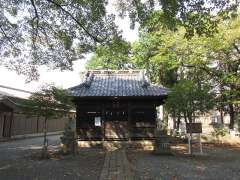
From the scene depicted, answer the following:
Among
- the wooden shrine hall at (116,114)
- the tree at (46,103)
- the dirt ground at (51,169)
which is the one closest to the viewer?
the dirt ground at (51,169)

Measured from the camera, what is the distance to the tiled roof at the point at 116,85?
18.5 meters

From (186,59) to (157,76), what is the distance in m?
8.01

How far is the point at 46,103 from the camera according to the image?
→ 555 inches

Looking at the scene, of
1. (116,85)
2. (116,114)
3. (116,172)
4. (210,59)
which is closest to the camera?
(116,172)

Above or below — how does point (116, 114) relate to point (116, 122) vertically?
above

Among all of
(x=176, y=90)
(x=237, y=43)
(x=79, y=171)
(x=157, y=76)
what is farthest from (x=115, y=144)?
(x=157, y=76)

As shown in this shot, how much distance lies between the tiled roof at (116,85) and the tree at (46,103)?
3.66m

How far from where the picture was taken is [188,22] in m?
10.5

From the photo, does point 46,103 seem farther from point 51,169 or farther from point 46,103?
point 51,169

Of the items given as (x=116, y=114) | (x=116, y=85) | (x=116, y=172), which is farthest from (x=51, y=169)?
(x=116, y=85)

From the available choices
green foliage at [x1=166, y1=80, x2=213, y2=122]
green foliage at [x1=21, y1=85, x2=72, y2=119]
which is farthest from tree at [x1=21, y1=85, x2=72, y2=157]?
green foliage at [x1=166, y1=80, x2=213, y2=122]

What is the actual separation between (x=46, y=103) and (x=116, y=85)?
745 centimetres

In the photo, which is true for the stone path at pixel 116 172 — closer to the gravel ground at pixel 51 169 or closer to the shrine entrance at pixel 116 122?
the gravel ground at pixel 51 169

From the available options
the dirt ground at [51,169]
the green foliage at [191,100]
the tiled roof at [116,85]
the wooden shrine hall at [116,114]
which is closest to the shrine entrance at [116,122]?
the wooden shrine hall at [116,114]
